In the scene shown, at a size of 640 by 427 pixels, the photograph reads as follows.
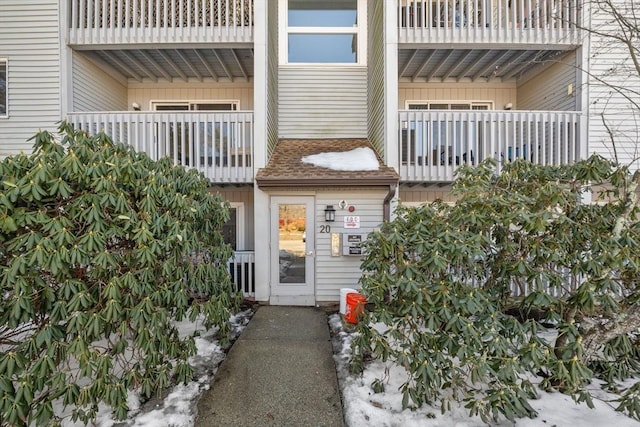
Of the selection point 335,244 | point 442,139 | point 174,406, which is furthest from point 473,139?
point 174,406

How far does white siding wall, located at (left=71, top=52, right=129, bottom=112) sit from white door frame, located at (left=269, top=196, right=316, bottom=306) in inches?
186

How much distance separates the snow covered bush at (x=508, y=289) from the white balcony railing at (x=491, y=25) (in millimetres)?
4069

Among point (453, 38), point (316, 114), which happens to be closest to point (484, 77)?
point (453, 38)

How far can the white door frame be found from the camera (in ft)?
20.1

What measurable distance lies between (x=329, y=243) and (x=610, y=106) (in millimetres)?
6232

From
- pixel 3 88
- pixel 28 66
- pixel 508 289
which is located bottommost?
pixel 508 289

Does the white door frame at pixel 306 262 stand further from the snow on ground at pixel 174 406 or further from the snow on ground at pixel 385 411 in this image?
the snow on ground at pixel 385 411

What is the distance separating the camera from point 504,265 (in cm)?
332

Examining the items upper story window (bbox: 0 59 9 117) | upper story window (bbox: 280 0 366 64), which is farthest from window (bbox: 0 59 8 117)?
upper story window (bbox: 280 0 366 64)

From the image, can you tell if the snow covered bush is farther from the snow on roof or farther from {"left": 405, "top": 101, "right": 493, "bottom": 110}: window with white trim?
{"left": 405, "top": 101, "right": 493, "bottom": 110}: window with white trim

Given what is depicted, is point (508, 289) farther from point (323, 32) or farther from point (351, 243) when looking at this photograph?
point (323, 32)

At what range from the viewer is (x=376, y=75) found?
22.3 ft

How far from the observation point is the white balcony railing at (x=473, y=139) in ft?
20.1

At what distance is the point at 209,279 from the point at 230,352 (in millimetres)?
1181
